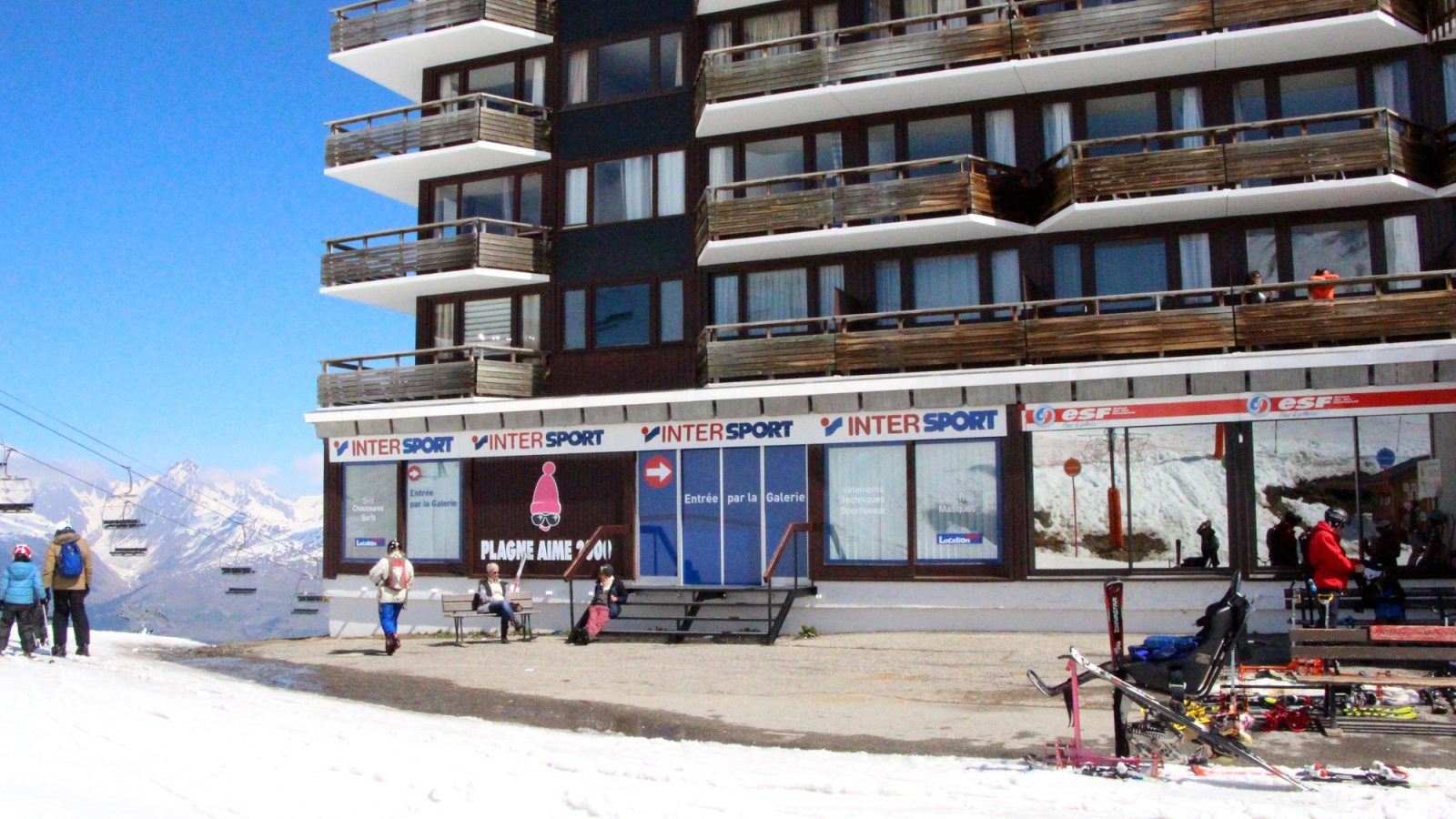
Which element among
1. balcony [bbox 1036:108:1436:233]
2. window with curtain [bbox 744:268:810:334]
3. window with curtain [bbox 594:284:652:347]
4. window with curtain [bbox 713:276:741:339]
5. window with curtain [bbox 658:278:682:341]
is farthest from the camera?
window with curtain [bbox 594:284:652:347]

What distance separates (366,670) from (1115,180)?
1504cm

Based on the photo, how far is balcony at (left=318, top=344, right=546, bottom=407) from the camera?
26.0 m

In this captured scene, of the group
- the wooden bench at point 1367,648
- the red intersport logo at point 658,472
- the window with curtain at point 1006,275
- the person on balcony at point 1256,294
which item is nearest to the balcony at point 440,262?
the red intersport logo at point 658,472

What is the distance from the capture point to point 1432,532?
19781 mm

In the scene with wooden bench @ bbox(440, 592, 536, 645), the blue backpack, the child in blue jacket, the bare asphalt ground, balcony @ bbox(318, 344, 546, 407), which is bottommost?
the bare asphalt ground

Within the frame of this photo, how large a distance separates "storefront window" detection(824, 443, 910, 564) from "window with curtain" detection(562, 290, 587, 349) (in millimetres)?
6468

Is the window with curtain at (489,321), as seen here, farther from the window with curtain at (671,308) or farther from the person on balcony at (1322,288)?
the person on balcony at (1322,288)

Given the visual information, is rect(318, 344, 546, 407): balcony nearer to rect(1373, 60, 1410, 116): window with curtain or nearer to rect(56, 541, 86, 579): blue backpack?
rect(56, 541, 86, 579): blue backpack

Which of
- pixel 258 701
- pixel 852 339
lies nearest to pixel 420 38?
pixel 852 339

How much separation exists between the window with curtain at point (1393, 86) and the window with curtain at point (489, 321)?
17.6 m

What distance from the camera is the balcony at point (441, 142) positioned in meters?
26.9

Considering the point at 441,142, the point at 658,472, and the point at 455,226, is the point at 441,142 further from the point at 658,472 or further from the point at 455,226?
the point at 658,472

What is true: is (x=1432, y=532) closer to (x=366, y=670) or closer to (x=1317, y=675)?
(x=1317, y=675)

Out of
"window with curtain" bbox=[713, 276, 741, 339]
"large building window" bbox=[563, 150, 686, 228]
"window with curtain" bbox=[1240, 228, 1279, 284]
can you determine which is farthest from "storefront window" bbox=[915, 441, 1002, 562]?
"large building window" bbox=[563, 150, 686, 228]
